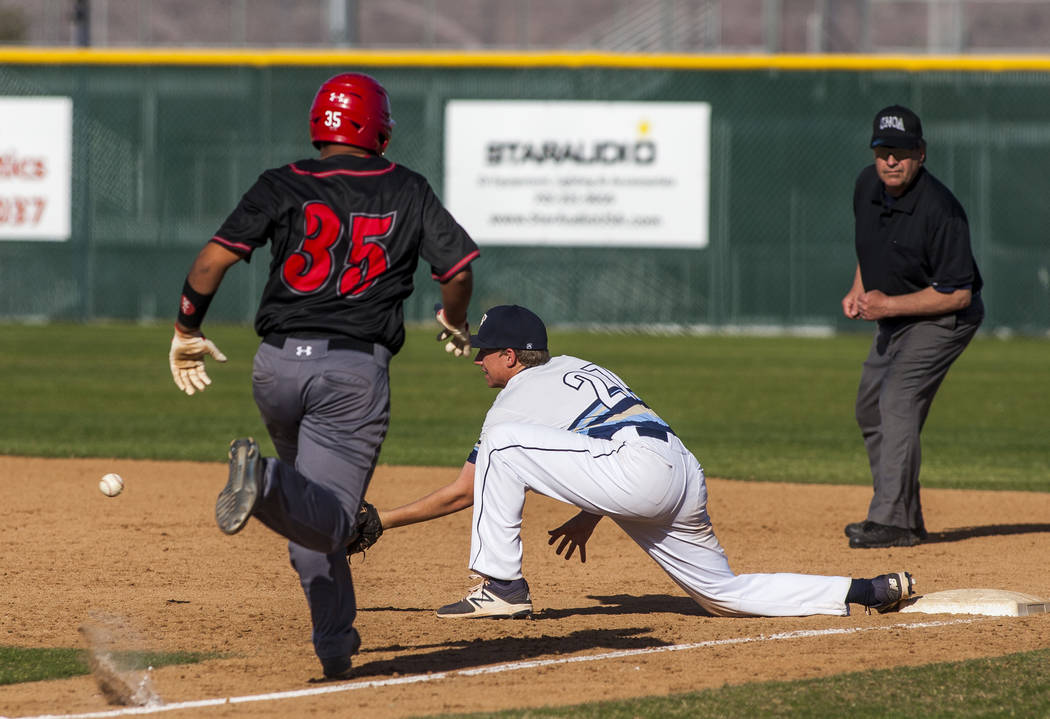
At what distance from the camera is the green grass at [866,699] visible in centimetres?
383

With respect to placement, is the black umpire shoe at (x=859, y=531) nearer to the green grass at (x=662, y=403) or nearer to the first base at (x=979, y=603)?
the first base at (x=979, y=603)

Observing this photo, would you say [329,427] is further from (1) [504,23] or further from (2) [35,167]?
(1) [504,23]

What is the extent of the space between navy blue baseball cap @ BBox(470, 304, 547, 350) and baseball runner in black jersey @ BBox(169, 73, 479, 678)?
0.79 m

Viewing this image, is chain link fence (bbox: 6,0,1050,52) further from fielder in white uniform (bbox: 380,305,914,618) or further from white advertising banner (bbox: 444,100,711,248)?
fielder in white uniform (bbox: 380,305,914,618)

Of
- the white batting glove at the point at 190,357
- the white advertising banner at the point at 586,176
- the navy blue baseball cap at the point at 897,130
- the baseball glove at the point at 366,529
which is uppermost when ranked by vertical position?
the white advertising banner at the point at 586,176

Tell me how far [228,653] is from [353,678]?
57 centimetres

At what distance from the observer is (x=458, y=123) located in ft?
65.4

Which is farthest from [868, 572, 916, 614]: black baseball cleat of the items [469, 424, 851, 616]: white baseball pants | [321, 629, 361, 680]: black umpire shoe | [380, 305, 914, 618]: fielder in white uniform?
[321, 629, 361, 680]: black umpire shoe

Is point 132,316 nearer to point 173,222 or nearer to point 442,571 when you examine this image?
point 173,222

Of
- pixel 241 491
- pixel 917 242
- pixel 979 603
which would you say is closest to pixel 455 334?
pixel 241 491

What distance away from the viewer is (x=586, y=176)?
64.1 ft

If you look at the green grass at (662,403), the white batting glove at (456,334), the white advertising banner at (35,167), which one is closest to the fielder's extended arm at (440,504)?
the white batting glove at (456,334)

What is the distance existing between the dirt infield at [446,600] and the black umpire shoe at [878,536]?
78 millimetres

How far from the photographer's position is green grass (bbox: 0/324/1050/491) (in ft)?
33.1
